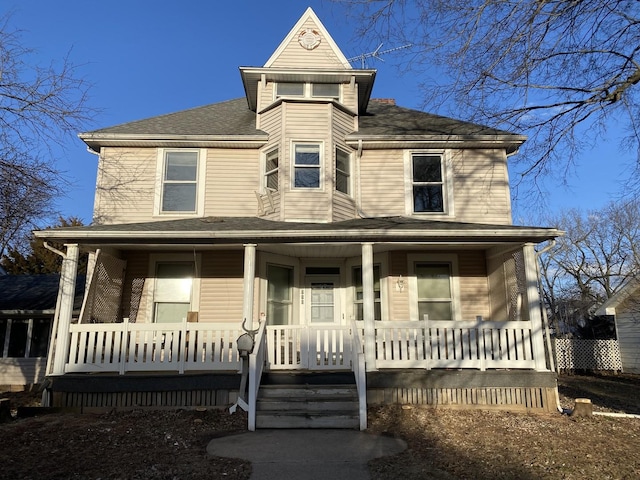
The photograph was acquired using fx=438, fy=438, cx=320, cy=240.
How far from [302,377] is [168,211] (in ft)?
17.7

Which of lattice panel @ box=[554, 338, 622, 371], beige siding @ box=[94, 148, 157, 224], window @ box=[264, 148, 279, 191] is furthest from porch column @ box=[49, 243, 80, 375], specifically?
lattice panel @ box=[554, 338, 622, 371]

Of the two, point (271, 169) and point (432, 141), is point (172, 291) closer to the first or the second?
point (271, 169)

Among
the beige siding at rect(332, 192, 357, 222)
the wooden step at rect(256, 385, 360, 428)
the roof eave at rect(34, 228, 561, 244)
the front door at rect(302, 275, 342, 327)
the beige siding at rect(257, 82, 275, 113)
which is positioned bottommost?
the wooden step at rect(256, 385, 360, 428)

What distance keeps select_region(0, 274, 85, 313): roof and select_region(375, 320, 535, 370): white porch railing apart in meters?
9.71

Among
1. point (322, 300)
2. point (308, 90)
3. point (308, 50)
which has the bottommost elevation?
point (322, 300)

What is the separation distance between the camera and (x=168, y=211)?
10656 millimetres

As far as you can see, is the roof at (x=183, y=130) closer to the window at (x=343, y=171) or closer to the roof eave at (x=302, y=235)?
the window at (x=343, y=171)

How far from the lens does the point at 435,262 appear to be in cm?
1048

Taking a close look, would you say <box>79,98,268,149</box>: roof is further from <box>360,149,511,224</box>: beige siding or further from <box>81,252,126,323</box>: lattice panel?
<box>81,252,126,323</box>: lattice panel

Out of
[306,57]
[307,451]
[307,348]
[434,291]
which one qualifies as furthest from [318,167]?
[307,451]

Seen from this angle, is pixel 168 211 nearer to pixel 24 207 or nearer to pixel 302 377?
pixel 24 207

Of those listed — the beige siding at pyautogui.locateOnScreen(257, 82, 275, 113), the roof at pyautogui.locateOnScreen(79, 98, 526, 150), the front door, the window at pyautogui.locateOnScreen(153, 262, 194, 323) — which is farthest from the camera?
the beige siding at pyautogui.locateOnScreen(257, 82, 275, 113)

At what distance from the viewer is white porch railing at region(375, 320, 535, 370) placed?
8.14 m

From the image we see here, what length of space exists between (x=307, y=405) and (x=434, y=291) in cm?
469
